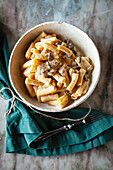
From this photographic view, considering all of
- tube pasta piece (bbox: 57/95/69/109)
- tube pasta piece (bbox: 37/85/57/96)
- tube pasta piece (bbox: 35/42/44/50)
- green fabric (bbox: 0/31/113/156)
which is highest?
tube pasta piece (bbox: 35/42/44/50)

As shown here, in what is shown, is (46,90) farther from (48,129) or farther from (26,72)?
(48,129)

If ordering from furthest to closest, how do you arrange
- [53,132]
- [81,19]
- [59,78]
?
[81,19] < [53,132] < [59,78]

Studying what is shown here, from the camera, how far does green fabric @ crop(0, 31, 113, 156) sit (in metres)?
1.48

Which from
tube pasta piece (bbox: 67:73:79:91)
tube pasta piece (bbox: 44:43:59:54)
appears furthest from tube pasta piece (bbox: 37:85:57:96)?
tube pasta piece (bbox: 44:43:59:54)

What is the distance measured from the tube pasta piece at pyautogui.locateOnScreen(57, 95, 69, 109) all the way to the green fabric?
15 cm

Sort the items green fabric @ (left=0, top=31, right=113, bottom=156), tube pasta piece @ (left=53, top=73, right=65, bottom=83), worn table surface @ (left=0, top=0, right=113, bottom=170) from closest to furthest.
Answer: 1. tube pasta piece @ (left=53, top=73, right=65, bottom=83)
2. green fabric @ (left=0, top=31, right=113, bottom=156)
3. worn table surface @ (left=0, top=0, right=113, bottom=170)

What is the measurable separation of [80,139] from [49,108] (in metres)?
0.37

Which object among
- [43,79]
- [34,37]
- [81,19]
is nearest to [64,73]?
[43,79]

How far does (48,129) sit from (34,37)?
30.0 inches

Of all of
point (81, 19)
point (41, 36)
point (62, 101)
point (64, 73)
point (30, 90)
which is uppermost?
point (81, 19)

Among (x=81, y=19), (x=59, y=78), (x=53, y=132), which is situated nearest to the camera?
(x=59, y=78)

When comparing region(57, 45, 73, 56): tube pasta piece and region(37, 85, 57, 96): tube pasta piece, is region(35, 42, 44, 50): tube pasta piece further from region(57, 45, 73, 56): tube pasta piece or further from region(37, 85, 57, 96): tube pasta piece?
region(37, 85, 57, 96): tube pasta piece

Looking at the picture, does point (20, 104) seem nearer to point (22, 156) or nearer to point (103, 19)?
point (22, 156)

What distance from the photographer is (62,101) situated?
1403 mm
